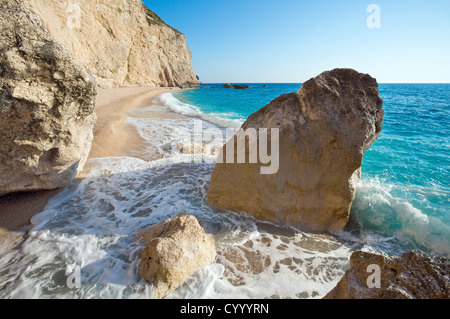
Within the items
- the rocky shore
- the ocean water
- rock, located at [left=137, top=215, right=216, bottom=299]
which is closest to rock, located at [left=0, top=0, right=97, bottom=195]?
the rocky shore

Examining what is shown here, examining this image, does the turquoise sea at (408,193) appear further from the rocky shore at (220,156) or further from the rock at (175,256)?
the rock at (175,256)

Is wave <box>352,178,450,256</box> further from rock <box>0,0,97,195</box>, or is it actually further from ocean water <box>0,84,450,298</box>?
rock <box>0,0,97,195</box>

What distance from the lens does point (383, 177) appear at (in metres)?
5.24

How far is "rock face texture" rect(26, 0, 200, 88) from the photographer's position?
18.5 metres

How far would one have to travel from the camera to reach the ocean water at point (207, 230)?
2.37 meters

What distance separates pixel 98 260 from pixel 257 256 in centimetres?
206

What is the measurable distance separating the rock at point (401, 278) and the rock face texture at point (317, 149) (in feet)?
5.20

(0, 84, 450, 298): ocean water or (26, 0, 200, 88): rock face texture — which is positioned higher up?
(26, 0, 200, 88): rock face texture

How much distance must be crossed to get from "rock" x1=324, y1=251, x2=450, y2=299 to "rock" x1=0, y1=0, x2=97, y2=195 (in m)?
4.04

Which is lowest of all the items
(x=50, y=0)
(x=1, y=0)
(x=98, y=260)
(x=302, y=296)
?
(x=302, y=296)

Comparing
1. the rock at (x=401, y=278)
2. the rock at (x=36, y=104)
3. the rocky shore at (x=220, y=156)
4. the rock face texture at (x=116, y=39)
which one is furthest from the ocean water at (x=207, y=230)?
the rock face texture at (x=116, y=39)

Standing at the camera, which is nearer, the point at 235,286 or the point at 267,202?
the point at 235,286
